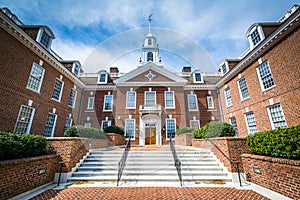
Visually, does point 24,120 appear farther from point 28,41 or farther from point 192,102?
point 192,102

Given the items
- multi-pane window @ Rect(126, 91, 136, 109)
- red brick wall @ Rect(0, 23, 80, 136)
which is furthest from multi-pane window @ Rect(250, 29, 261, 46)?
red brick wall @ Rect(0, 23, 80, 136)

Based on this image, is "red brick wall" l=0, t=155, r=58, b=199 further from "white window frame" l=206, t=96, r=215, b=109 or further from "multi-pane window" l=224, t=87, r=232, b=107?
"white window frame" l=206, t=96, r=215, b=109

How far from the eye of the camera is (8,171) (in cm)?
376

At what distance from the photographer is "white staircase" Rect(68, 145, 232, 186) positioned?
5246 mm

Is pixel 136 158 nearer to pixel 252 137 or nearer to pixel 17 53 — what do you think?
pixel 252 137

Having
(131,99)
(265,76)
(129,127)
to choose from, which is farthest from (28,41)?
(265,76)

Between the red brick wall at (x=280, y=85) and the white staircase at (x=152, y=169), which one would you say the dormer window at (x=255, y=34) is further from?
the white staircase at (x=152, y=169)

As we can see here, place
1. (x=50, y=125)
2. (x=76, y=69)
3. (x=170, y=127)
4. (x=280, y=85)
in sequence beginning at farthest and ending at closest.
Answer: (x=76, y=69) → (x=170, y=127) → (x=50, y=125) → (x=280, y=85)

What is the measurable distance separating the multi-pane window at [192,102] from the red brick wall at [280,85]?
513cm

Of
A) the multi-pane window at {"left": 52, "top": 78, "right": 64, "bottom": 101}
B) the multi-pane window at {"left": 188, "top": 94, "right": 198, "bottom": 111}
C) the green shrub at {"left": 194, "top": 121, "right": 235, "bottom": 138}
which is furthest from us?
the multi-pane window at {"left": 188, "top": 94, "right": 198, "bottom": 111}

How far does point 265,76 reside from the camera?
10.1 metres

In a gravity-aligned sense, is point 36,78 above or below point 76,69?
below

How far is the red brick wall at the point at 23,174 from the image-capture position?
3.64 m

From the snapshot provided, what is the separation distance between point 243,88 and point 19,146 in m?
15.3
